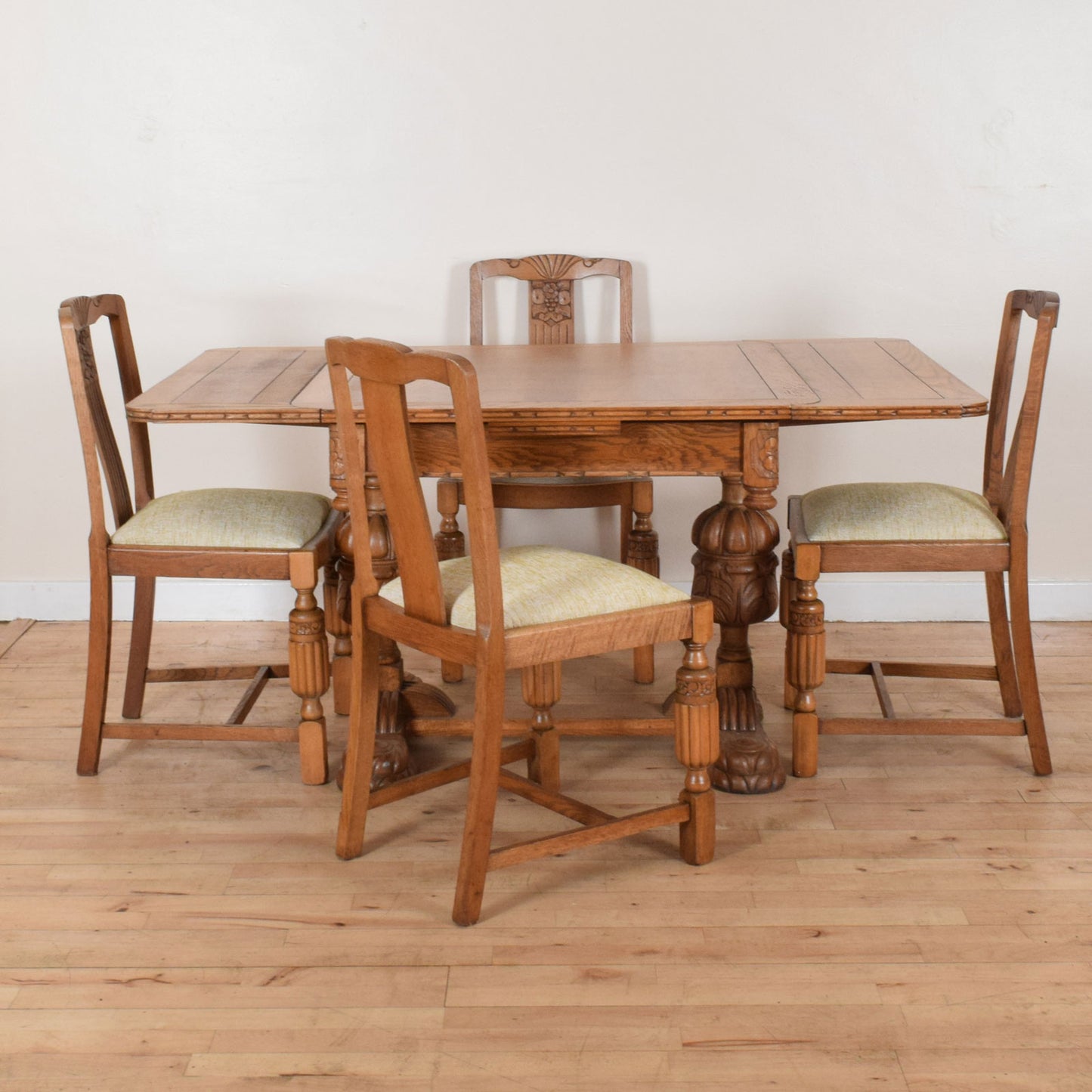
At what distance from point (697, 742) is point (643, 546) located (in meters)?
1.00

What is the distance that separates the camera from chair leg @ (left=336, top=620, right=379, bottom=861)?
88.2 inches

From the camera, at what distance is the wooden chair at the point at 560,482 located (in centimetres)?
307

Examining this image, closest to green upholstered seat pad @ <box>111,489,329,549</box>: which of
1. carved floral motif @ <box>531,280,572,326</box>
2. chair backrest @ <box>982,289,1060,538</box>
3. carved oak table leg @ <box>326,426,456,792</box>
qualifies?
carved oak table leg @ <box>326,426,456,792</box>

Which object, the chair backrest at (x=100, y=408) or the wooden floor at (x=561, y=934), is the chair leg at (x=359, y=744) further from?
the chair backrest at (x=100, y=408)

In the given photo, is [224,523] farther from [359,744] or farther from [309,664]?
[359,744]

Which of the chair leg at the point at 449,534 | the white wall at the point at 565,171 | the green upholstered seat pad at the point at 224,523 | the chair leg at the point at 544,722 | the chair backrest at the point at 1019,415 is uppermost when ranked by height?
the white wall at the point at 565,171

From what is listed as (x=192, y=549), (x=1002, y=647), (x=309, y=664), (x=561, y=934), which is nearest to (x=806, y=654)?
(x=1002, y=647)

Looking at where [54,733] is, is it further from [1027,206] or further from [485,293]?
[1027,206]

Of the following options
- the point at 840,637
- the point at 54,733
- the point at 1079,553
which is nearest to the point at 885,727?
the point at 840,637

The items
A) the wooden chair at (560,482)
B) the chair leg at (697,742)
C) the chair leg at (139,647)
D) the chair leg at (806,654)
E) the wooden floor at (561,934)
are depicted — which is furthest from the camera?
the wooden chair at (560,482)

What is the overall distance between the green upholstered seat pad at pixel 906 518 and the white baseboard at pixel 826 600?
98cm

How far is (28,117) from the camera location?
3377 mm

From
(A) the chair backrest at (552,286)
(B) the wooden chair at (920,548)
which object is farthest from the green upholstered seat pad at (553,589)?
(A) the chair backrest at (552,286)

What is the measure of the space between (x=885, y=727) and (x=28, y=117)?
2.58m
